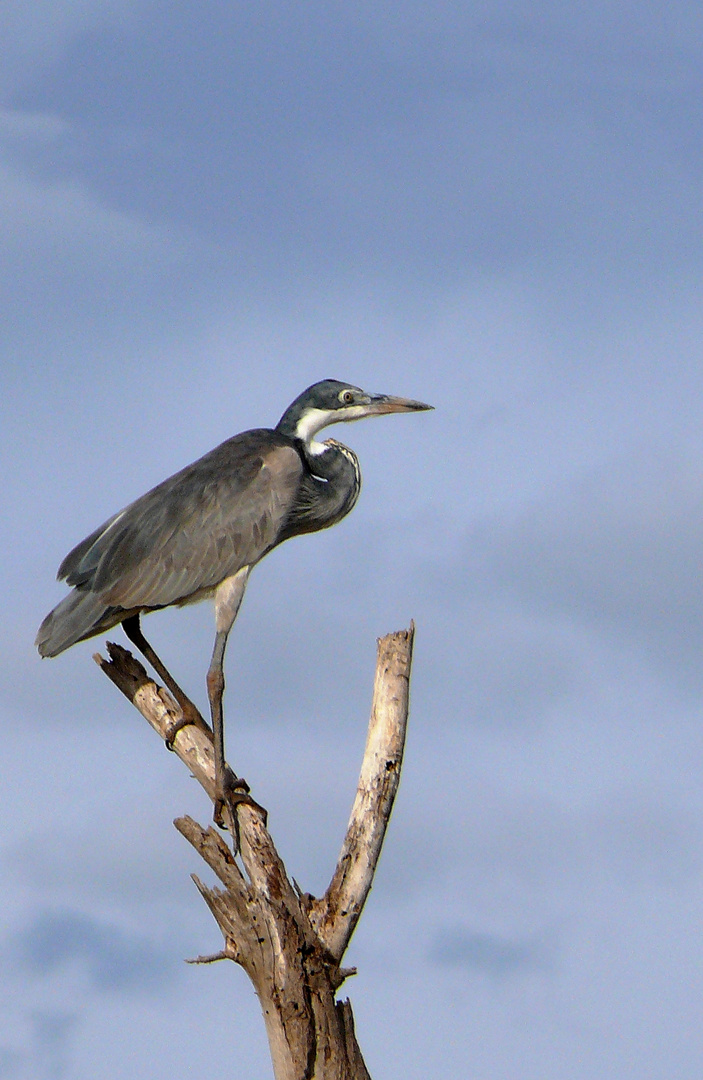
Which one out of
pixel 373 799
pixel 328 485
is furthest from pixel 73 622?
pixel 373 799

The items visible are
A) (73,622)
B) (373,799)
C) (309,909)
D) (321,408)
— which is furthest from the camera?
(321,408)

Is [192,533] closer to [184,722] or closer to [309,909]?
[184,722]

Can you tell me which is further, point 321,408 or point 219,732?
point 321,408

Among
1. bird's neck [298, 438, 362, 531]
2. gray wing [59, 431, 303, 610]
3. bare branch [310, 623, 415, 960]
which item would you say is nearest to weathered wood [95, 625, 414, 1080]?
bare branch [310, 623, 415, 960]

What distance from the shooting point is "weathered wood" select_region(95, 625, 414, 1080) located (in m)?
7.99

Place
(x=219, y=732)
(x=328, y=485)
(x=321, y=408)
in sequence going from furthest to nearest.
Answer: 1. (x=321, y=408)
2. (x=328, y=485)
3. (x=219, y=732)

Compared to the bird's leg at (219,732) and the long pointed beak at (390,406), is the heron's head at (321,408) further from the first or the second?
the bird's leg at (219,732)

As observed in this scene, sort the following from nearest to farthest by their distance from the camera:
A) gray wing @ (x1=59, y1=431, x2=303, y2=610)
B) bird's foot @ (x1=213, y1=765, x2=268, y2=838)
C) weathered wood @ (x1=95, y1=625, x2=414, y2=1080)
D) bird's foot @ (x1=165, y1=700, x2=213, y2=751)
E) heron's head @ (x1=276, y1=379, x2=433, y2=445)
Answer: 1. weathered wood @ (x1=95, y1=625, x2=414, y2=1080)
2. bird's foot @ (x1=213, y1=765, x2=268, y2=838)
3. bird's foot @ (x1=165, y1=700, x2=213, y2=751)
4. gray wing @ (x1=59, y1=431, x2=303, y2=610)
5. heron's head @ (x1=276, y1=379, x2=433, y2=445)

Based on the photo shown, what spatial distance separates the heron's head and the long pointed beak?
0.17 ft

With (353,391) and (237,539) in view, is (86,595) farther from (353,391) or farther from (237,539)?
(353,391)

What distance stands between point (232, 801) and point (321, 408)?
3664 mm

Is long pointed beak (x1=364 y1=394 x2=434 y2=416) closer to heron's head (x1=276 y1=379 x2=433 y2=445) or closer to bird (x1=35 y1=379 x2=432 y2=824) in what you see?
heron's head (x1=276 y1=379 x2=433 y2=445)

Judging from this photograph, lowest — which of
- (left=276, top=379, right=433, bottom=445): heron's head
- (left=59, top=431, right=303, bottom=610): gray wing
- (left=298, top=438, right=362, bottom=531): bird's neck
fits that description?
(left=59, top=431, right=303, bottom=610): gray wing

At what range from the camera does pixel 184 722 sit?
365 inches
